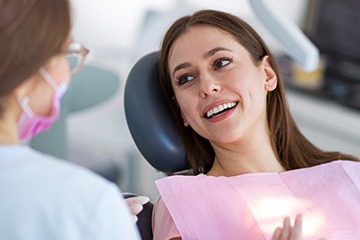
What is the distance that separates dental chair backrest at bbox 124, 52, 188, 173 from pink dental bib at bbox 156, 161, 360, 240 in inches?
4.8

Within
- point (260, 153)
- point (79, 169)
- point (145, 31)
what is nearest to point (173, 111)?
point (260, 153)

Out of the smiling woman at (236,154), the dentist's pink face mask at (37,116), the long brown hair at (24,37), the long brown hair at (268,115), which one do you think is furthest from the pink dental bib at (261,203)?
the long brown hair at (24,37)

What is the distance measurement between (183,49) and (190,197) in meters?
0.37

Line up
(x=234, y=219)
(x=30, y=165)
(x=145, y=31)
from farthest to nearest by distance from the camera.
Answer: (x=145, y=31) → (x=234, y=219) → (x=30, y=165)

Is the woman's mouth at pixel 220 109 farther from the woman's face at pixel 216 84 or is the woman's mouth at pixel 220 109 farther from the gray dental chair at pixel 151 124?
the gray dental chair at pixel 151 124

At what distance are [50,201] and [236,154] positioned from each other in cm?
84

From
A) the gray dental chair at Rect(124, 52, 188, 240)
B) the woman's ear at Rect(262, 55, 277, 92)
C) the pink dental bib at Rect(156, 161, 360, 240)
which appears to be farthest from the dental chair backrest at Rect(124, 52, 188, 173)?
the woman's ear at Rect(262, 55, 277, 92)

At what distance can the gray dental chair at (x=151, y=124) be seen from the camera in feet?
5.25

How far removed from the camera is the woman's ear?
1.67 meters

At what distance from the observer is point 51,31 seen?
877 millimetres

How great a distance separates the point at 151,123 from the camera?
160 cm

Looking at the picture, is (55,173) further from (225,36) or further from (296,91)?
(296,91)

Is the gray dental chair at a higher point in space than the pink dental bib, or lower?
higher

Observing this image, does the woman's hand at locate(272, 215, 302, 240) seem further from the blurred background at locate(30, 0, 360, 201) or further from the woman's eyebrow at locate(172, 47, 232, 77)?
the blurred background at locate(30, 0, 360, 201)
